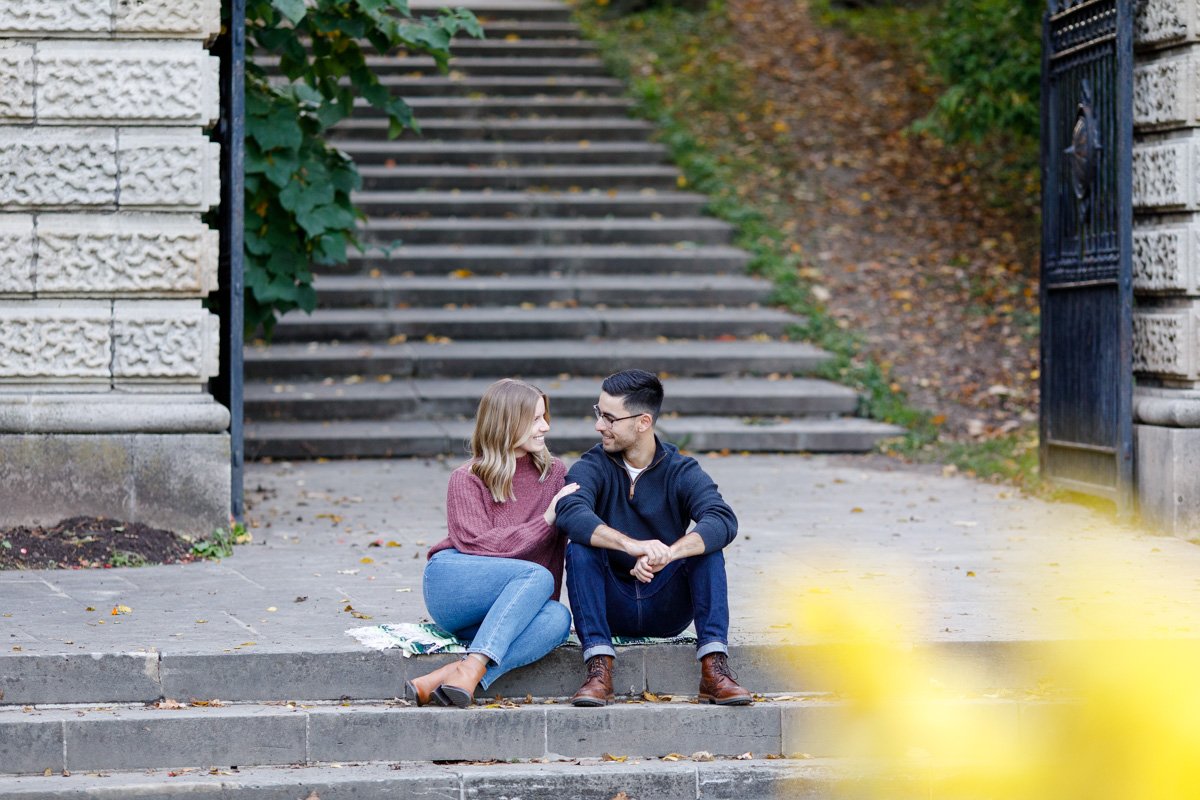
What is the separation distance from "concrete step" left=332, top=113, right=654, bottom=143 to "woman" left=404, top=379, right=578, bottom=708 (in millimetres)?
10295

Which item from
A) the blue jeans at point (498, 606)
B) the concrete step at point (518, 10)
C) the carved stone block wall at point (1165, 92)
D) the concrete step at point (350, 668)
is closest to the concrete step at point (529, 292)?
the carved stone block wall at point (1165, 92)

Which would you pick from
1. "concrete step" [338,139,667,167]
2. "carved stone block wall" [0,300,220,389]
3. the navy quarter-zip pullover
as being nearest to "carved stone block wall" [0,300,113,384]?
"carved stone block wall" [0,300,220,389]

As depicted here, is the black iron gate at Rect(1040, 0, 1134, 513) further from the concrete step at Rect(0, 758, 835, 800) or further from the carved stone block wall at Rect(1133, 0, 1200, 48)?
the concrete step at Rect(0, 758, 835, 800)

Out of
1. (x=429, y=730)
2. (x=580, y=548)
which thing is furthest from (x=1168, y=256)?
(x=429, y=730)

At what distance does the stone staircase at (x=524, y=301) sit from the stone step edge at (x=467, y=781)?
5434 millimetres

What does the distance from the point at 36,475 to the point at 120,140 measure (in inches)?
66.9

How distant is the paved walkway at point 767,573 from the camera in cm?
568

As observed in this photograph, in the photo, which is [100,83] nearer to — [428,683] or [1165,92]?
[428,683]

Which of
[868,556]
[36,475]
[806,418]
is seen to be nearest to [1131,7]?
[868,556]

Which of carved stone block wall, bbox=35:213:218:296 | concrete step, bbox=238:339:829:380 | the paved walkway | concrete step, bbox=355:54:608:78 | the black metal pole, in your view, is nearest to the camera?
the paved walkway

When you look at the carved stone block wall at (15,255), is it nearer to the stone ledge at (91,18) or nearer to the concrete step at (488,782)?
the stone ledge at (91,18)

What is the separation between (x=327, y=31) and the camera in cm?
852

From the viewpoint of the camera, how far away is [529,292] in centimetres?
1291

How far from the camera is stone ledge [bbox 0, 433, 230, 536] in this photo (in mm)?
7422
